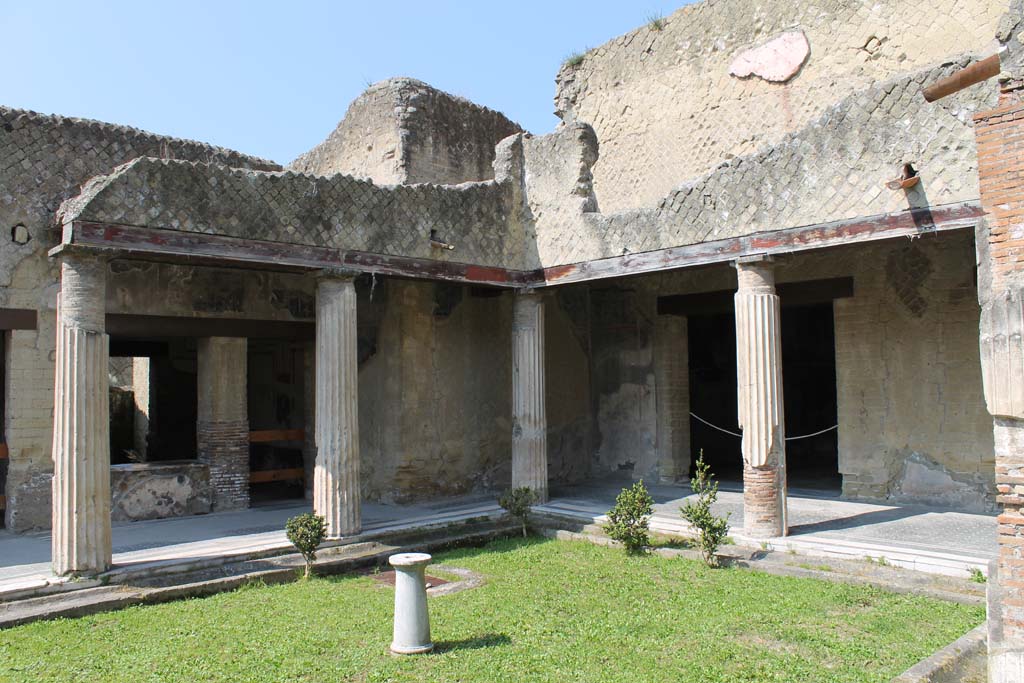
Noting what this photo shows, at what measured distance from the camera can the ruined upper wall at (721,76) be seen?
30.5 feet

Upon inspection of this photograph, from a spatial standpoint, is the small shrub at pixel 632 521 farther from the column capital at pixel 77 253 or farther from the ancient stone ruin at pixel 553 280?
the column capital at pixel 77 253

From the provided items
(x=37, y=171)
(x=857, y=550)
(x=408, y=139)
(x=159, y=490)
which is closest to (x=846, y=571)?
(x=857, y=550)

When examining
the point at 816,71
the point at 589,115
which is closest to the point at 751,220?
the point at 816,71

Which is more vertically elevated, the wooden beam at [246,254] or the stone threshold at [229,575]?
the wooden beam at [246,254]

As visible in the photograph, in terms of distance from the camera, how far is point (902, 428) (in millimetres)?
9062

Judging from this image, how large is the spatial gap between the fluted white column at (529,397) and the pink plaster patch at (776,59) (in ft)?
13.5

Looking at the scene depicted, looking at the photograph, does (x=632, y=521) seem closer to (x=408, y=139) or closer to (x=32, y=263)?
(x=408, y=139)

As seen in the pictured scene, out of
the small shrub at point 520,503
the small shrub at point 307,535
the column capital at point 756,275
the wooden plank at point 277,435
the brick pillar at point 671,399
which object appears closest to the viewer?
the small shrub at point 307,535

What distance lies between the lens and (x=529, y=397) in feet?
31.7

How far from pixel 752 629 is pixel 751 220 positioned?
12.6ft

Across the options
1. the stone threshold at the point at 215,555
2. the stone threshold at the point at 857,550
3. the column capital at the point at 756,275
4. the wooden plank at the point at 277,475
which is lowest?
the stone threshold at the point at 857,550

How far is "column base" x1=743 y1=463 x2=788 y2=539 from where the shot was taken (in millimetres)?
7461

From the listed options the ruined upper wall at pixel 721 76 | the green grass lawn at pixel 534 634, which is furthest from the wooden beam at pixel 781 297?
the green grass lawn at pixel 534 634

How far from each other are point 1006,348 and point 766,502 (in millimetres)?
4043
